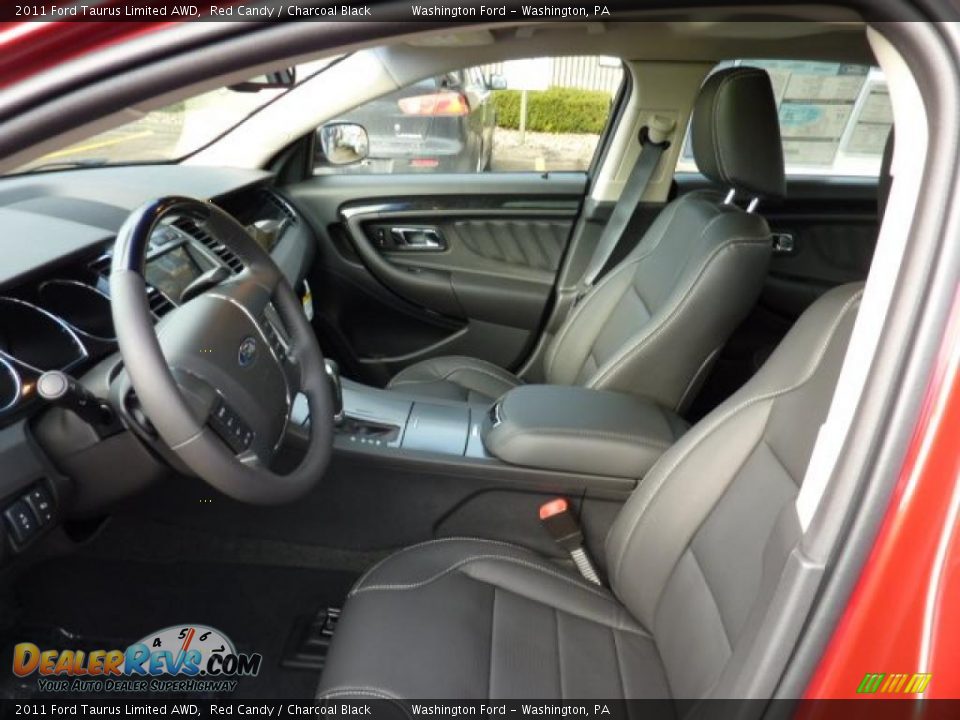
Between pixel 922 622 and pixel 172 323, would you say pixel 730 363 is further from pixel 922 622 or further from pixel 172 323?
pixel 172 323

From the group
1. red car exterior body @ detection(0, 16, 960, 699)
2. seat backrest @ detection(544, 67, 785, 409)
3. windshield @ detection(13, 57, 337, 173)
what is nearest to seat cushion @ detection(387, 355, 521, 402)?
seat backrest @ detection(544, 67, 785, 409)

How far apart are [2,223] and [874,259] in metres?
1.44

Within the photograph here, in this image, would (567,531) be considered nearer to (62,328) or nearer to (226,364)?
(226,364)

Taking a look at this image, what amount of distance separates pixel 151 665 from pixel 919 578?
146 centimetres

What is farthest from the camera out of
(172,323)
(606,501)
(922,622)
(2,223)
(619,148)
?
(619,148)

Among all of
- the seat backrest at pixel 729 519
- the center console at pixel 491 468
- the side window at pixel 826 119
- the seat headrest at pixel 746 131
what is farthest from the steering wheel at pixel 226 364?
the side window at pixel 826 119

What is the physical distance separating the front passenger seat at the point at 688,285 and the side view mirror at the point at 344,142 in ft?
2.43

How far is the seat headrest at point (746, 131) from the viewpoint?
1.67 meters

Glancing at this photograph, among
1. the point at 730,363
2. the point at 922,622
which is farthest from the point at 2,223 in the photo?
the point at 730,363

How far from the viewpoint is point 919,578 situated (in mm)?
704

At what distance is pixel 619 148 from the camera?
87.6 inches

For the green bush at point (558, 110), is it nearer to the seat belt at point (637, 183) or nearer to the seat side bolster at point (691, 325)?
the seat belt at point (637, 183)

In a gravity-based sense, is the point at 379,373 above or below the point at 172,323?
below

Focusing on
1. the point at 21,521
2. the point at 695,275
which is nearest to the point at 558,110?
the point at 695,275
